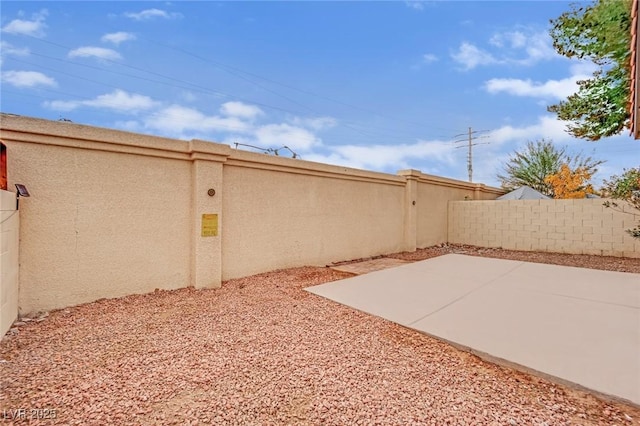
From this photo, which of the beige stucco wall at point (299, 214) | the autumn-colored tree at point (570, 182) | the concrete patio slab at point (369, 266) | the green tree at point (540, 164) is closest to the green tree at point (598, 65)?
the beige stucco wall at point (299, 214)

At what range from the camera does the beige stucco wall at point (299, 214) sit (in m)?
5.58

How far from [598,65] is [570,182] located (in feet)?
35.1

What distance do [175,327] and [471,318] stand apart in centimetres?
356

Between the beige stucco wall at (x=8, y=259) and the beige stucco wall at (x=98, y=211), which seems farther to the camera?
the beige stucco wall at (x=98, y=211)

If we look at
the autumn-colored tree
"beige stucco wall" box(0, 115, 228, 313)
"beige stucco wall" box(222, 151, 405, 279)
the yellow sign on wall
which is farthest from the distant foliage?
the autumn-colored tree

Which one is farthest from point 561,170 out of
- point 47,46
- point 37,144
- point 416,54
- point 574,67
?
point 47,46

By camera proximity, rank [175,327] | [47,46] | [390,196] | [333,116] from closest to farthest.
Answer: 1. [175,327]
2. [47,46]
3. [390,196]
4. [333,116]

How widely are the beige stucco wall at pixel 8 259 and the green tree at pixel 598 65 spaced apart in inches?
430

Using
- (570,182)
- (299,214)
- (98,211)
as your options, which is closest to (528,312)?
(299,214)

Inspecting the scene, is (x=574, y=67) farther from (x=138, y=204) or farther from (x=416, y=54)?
(x=138, y=204)

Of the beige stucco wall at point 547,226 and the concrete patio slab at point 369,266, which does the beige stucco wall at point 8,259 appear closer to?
the concrete patio slab at point 369,266

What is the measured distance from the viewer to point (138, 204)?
14.5ft

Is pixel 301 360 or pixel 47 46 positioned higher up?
pixel 47 46

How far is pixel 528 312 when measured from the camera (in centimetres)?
383
